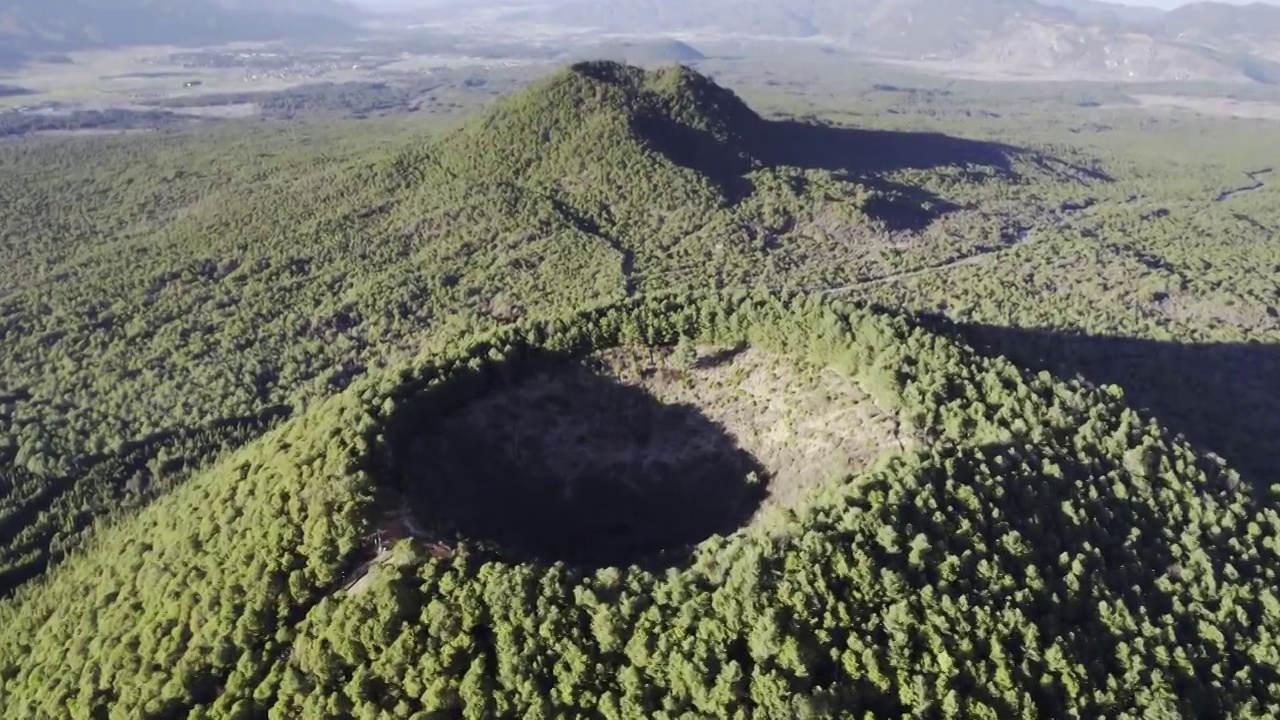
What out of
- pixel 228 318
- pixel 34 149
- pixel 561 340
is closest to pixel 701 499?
pixel 561 340

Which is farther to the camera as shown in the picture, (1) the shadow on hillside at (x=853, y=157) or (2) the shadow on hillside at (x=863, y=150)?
(2) the shadow on hillside at (x=863, y=150)

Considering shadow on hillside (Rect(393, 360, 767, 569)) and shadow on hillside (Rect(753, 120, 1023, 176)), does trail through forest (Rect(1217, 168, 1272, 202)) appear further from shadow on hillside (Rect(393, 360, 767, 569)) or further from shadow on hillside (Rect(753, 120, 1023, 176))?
shadow on hillside (Rect(393, 360, 767, 569))

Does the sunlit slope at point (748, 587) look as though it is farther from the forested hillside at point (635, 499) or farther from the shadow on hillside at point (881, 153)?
the shadow on hillside at point (881, 153)

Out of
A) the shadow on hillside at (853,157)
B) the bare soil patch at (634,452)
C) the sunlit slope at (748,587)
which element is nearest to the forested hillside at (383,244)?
the shadow on hillside at (853,157)

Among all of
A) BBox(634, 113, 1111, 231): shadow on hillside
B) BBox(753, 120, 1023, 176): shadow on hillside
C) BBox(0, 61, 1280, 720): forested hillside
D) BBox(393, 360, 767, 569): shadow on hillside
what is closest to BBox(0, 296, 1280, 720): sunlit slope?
BBox(0, 61, 1280, 720): forested hillside

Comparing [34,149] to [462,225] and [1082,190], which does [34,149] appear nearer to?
[462,225]

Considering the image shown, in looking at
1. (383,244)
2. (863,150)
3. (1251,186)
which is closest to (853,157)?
(863,150)
